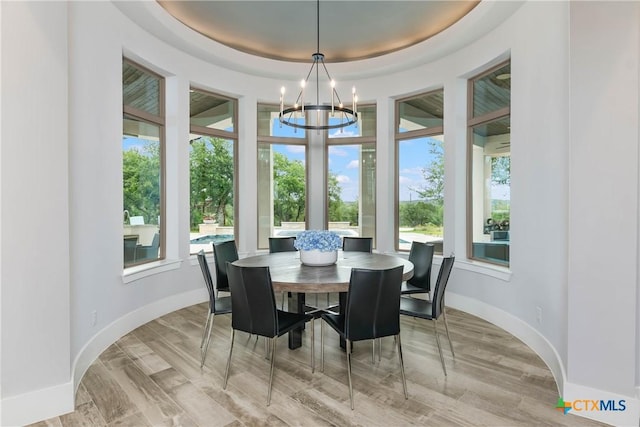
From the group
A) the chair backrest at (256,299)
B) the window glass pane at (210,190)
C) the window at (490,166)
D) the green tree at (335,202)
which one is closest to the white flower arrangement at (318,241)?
the chair backrest at (256,299)

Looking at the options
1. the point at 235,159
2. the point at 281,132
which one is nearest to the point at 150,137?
the point at 235,159

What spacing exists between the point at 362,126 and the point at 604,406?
438 cm

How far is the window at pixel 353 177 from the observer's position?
555 cm

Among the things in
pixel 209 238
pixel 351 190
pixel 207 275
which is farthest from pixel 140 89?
pixel 351 190

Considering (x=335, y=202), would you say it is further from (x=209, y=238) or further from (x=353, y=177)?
(x=209, y=238)

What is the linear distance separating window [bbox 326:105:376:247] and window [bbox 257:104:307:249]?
46cm

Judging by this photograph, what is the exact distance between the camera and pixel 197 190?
4879mm

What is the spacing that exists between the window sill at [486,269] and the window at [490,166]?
13cm

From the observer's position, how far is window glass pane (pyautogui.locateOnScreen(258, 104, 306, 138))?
5.50m

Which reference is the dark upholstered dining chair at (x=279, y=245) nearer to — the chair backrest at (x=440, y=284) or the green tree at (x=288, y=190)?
the green tree at (x=288, y=190)

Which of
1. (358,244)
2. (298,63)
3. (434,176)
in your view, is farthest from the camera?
(298,63)

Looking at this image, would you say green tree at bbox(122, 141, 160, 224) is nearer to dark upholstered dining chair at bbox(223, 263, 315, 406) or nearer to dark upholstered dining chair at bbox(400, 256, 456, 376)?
dark upholstered dining chair at bbox(223, 263, 315, 406)

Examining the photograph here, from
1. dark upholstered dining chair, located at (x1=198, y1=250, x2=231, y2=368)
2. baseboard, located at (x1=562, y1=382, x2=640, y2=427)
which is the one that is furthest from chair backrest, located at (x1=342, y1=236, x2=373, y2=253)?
baseboard, located at (x1=562, y1=382, x2=640, y2=427)

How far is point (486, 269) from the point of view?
4.00m
